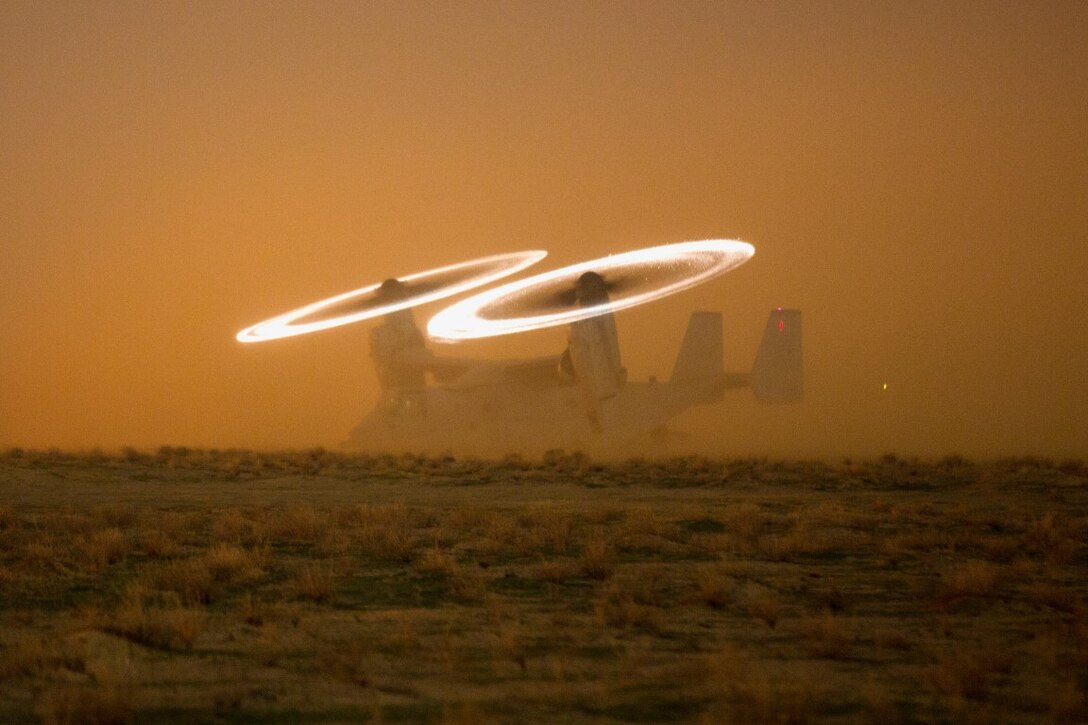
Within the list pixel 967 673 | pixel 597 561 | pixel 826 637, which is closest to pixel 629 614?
pixel 826 637

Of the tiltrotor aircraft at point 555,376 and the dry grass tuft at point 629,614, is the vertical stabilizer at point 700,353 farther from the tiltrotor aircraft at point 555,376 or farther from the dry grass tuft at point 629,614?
the dry grass tuft at point 629,614

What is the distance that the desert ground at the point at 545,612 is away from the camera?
236 inches

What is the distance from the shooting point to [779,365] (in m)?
44.3

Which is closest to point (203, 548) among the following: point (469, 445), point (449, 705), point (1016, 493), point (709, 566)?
point (709, 566)

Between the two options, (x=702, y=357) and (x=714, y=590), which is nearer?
(x=714, y=590)

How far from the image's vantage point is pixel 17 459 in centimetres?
3269

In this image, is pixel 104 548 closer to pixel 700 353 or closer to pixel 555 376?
pixel 555 376

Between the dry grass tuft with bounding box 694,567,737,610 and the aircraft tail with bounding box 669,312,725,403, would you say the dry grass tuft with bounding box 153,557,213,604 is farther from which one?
the aircraft tail with bounding box 669,312,725,403

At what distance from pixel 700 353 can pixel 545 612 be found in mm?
35517

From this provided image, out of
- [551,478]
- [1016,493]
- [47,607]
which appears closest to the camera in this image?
[47,607]

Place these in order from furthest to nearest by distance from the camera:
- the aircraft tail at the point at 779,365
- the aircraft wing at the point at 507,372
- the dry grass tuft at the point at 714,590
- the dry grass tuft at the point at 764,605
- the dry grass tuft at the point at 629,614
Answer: the aircraft tail at the point at 779,365, the aircraft wing at the point at 507,372, the dry grass tuft at the point at 714,590, the dry grass tuft at the point at 764,605, the dry grass tuft at the point at 629,614

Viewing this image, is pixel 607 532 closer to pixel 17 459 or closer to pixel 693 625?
pixel 693 625

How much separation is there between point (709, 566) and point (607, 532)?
296 centimetres

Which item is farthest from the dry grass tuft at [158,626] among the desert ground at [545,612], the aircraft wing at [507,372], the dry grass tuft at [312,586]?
the aircraft wing at [507,372]
